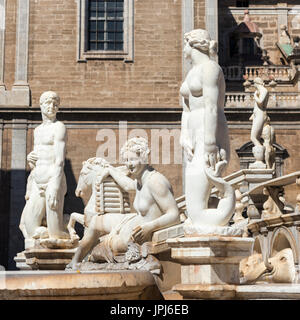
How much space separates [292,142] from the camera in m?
21.9

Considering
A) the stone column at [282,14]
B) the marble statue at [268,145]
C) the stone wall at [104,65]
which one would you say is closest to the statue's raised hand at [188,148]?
the marble statue at [268,145]

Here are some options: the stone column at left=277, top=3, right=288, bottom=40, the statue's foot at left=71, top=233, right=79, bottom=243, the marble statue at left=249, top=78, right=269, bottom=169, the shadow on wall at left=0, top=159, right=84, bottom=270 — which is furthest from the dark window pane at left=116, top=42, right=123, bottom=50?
the statue's foot at left=71, top=233, right=79, bottom=243

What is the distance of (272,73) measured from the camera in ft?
79.4

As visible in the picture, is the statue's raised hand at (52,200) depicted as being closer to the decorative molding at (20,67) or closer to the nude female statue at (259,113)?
the nude female statue at (259,113)

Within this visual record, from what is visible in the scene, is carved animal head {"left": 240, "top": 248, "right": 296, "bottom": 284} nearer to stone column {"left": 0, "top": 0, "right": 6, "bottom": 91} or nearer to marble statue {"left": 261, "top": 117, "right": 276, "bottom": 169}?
marble statue {"left": 261, "top": 117, "right": 276, "bottom": 169}

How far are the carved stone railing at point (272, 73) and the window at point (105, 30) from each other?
479cm

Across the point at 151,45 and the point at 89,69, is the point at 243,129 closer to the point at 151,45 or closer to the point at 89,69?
the point at 151,45

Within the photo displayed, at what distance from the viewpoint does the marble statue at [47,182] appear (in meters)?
8.48

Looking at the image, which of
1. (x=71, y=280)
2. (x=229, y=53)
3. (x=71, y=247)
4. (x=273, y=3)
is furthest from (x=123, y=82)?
(x=71, y=280)


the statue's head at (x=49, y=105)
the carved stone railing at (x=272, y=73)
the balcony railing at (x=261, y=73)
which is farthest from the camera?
the carved stone railing at (x=272, y=73)

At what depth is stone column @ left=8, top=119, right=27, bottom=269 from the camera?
20.6m

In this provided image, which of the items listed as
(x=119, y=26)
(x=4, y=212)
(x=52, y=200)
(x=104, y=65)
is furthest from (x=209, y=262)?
(x=119, y=26)

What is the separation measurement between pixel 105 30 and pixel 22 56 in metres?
3.12

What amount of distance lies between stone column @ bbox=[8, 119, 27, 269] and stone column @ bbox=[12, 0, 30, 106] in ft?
2.92
